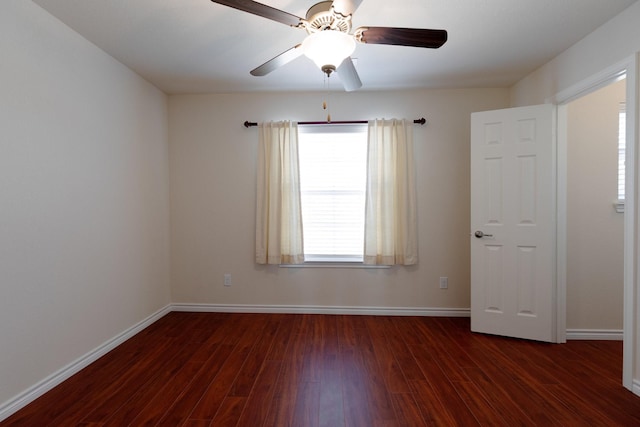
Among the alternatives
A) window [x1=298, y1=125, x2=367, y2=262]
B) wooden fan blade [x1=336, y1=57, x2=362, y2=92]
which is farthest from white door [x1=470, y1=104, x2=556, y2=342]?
wooden fan blade [x1=336, y1=57, x2=362, y2=92]

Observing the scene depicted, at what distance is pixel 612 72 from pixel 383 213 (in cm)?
204

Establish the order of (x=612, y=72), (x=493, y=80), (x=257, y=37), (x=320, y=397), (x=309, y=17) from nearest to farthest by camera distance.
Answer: (x=309, y=17)
(x=320, y=397)
(x=612, y=72)
(x=257, y=37)
(x=493, y=80)

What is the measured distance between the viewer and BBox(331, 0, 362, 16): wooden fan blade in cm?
137

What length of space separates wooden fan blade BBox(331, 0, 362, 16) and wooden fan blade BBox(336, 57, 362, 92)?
0.31m

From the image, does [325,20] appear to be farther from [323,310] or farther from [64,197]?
[323,310]

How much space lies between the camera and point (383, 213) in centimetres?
327

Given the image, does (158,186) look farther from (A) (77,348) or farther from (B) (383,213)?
(B) (383,213)

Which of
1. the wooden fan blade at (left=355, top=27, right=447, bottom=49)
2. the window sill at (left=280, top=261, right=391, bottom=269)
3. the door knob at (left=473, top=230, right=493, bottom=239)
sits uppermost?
the wooden fan blade at (left=355, top=27, right=447, bottom=49)

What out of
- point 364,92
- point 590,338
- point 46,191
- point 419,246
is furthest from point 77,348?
point 590,338

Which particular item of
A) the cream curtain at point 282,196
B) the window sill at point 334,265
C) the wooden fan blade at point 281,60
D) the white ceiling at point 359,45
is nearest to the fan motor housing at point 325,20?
the wooden fan blade at point 281,60

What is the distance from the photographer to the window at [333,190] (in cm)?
338

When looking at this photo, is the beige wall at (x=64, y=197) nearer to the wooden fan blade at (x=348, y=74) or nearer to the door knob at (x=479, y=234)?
the wooden fan blade at (x=348, y=74)

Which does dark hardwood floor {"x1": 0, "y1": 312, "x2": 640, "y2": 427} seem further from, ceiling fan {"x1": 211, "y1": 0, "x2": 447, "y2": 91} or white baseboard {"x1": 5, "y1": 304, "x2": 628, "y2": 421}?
ceiling fan {"x1": 211, "y1": 0, "x2": 447, "y2": 91}

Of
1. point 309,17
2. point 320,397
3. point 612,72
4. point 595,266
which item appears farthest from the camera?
point 595,266
